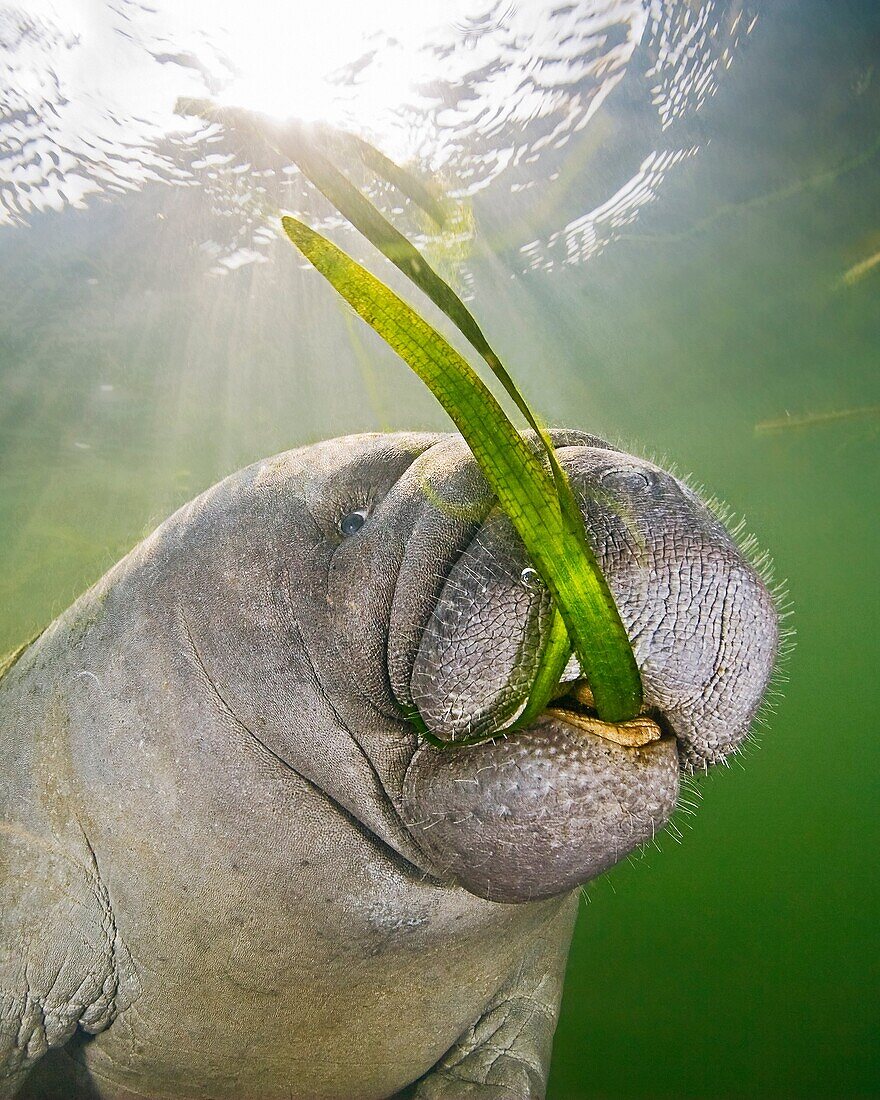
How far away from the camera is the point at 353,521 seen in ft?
5.57

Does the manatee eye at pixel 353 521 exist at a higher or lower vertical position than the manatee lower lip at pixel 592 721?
higher

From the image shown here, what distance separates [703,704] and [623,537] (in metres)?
0.37

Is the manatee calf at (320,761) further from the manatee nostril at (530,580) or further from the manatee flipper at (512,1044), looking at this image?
the manatee flipper at (512,1044)

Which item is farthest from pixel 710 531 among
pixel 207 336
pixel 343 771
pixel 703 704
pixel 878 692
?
pixel 878 692

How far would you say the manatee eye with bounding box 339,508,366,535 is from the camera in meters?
1.69

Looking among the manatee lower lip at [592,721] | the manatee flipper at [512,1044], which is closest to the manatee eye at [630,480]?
the manatee lower lip at [592,721]

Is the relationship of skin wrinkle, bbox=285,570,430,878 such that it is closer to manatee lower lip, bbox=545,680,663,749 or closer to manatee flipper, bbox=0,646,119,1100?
manatee lower lip, bbox=545,680,663,749

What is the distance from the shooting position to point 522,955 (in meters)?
2.73

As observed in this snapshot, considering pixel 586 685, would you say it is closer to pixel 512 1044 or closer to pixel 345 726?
pixel 345 726

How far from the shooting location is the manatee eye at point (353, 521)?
5.55 feet

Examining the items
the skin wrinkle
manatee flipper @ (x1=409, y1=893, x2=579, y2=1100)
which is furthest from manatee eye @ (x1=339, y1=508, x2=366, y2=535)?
manatee flipper @ (x1=409, y1=893, x2=579, y2=1100)

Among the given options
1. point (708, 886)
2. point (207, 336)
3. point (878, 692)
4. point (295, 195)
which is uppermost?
point (207, 336)

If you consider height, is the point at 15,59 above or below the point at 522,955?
above

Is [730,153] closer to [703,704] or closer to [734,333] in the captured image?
[734,333]
